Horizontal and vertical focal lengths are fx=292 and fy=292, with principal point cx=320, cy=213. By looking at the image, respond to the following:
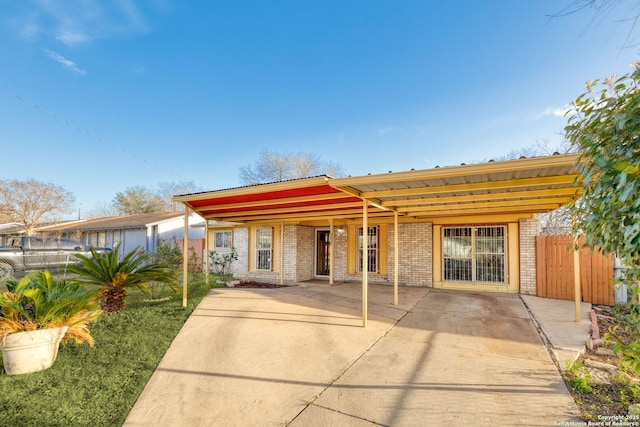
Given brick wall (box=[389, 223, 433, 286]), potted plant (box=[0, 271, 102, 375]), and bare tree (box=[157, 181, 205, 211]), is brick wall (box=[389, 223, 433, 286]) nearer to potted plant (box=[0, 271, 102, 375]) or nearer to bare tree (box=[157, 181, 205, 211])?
potted plant (box=[0, 271, 102, 375])

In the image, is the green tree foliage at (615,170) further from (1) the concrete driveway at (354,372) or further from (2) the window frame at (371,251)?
(2) the window frame at (371,251)

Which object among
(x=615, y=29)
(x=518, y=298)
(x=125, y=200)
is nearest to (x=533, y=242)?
(x=518, y=298)

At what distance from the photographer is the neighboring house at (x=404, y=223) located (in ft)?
14.7

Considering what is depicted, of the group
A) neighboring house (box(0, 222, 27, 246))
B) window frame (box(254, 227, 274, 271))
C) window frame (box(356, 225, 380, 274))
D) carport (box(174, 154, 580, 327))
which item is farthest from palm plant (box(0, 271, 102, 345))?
neighboring house (box(0, 222, 27, 246))

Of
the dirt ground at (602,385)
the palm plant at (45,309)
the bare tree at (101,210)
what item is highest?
the bare tree at (101,210)

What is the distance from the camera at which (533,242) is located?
8.23 m

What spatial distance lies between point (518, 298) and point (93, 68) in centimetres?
1720

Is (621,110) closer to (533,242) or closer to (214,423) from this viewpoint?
(214,423)

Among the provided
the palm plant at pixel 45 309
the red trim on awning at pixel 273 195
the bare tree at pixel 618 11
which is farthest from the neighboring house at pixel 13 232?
the bare tree at pixel 618 11

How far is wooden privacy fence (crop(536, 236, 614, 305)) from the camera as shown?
7.06 meters

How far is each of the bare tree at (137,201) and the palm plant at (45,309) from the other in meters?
29.1

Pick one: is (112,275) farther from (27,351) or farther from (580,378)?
(580,378)

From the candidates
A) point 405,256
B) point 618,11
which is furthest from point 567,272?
point 618,11

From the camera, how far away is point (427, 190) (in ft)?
16.3
